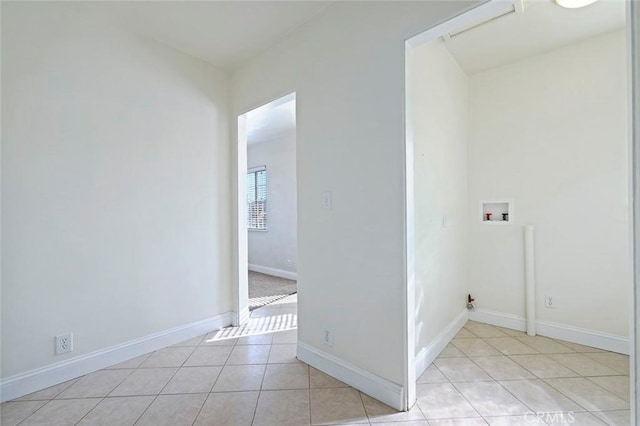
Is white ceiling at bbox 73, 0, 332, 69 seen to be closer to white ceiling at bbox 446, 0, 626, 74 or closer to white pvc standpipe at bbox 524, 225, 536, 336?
white ceiling at bbox 446, 0, 626, 74

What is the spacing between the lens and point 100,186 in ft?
7.00

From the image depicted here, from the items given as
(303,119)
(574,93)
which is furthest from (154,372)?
(574,93)

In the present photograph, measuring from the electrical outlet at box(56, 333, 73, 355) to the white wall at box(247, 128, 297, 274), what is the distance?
3.44 metres

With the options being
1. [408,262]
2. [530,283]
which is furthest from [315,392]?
[530,283]

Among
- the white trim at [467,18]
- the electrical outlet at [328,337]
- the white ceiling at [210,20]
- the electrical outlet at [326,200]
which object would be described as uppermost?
the white ceiling at [210,20]

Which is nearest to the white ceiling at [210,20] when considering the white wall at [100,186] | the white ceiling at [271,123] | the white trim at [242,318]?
the white wall at [100,186]

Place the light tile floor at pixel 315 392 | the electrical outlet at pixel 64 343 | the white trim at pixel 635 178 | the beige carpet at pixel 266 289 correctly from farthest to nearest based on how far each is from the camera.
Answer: the beige carpet at pixel 266 289, the electrical outlet at pixel 64 343, the light tile floor at pixel 315 392, the white trim at pixel 635 178

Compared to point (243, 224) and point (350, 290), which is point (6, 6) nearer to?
point (243, 224)

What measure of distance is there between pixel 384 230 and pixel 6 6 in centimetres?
283

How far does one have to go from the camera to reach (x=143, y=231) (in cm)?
238

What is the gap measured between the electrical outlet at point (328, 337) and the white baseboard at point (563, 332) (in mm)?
1891

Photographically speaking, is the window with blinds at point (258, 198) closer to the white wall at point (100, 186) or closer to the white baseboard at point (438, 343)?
the white wall at point (100, 186)

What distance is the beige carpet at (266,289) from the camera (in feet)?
13.1

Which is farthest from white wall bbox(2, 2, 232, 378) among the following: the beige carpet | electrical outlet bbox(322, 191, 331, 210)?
electrical outlet bbox(322, 191, 331, 210)
